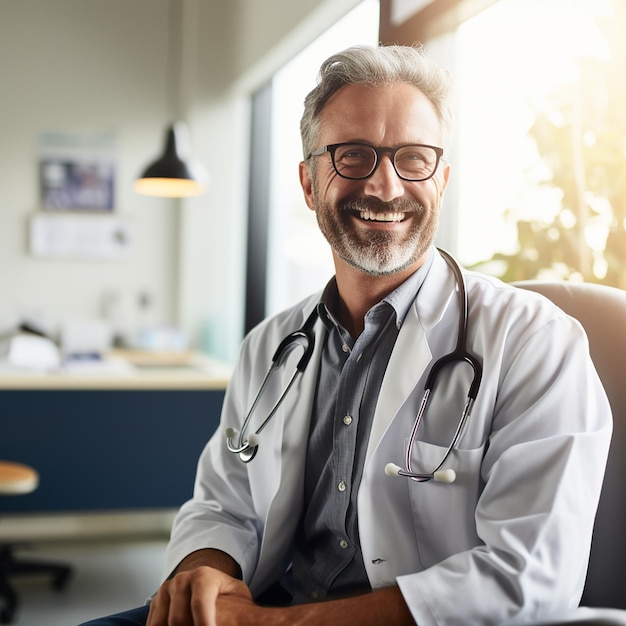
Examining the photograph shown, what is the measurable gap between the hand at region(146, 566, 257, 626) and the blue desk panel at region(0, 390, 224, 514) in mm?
1849

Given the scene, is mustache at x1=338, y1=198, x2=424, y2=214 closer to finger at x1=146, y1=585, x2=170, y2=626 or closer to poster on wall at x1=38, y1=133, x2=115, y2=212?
finger at x1=146, y1=585, x2=170, y2=626

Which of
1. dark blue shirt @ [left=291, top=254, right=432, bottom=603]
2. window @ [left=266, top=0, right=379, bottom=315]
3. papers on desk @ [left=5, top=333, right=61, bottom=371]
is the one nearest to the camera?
dark blue shirt @ [left=291, top=254, right=432, bottom=603]

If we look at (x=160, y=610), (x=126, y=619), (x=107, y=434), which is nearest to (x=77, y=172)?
(x=107, y=434)

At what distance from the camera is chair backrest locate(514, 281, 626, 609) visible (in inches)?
44.1

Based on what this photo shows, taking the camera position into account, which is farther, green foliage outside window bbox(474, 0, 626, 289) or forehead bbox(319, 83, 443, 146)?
green foliage outside window bbox(474, 0, 626, 289)

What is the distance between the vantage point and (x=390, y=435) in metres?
1.19

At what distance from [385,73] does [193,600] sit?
34.3 inches

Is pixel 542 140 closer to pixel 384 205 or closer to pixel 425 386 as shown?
pixel 384 205

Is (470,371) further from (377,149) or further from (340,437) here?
(377,149)

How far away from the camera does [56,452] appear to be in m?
2.92

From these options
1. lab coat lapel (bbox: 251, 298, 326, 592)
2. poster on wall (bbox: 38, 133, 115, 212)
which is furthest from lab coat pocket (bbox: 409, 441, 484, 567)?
poster on wall (bbox: 38, 133, 115, 212)

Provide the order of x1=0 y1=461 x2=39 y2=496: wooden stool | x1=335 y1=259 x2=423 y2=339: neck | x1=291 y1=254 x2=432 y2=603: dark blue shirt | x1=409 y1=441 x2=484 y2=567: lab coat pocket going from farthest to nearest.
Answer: x1=0 y1=461 x2=39 y2=496: wooden stool, x1=335 y1=259 x2=423 y2=339: neck, x1=291 y1=254 x2=432 y2=603: dark blue shirt, x1=409 y1=441 x2=484 y2=567: lab coat pocket

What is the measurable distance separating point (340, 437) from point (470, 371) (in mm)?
249

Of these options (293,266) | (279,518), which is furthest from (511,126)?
(293,266)
